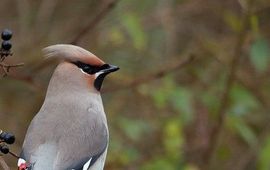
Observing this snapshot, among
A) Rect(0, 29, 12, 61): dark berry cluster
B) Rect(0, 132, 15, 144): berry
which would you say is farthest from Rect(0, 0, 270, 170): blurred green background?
Rect(0, 132, 15, 144): berry

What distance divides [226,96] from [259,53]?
443 millimetres

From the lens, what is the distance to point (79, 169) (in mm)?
4004

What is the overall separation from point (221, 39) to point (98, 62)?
2545mm

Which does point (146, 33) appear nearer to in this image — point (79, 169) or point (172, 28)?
point (172, 28)

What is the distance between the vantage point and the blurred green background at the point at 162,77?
588cm

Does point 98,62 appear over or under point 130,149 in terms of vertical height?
over

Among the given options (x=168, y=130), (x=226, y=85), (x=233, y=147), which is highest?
(x=226, y=85)

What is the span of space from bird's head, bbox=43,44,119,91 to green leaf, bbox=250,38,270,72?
5.07 feet

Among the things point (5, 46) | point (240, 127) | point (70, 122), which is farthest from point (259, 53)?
point (5, 46)

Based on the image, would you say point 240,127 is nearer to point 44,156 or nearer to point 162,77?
point 162,77

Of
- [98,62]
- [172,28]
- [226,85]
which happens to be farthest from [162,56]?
[98,62]

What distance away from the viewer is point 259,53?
229 inches

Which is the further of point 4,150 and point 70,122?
point 70,122

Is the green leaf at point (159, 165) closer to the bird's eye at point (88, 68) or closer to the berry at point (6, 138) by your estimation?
the bird's eye at point (88, 68)
